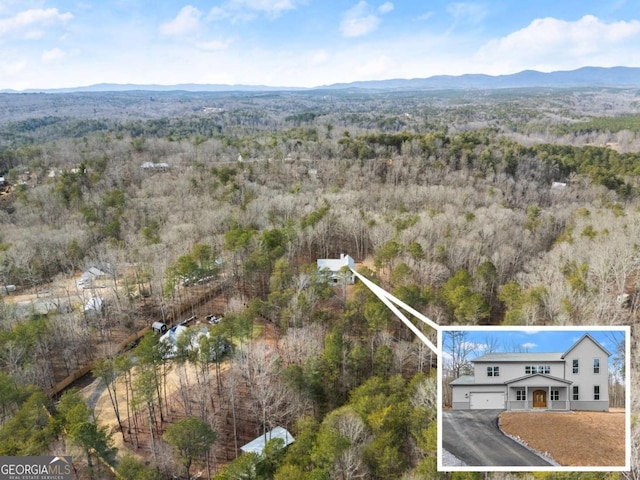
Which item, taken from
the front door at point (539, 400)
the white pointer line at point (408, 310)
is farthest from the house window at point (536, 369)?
the white pointer line at point (408, 310)

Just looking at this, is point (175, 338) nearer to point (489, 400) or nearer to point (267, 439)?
point (267, 439)

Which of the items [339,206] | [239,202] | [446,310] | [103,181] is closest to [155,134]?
[103,181]

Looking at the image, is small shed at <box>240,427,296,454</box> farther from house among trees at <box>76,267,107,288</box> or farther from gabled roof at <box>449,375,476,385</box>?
house among trees at <box>76,267,107,288</box>

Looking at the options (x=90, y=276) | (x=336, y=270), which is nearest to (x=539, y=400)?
(x=336, y=270)

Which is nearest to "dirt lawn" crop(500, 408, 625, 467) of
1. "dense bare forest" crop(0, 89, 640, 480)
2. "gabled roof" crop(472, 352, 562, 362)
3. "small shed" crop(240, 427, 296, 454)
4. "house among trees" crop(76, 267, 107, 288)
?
"gabled roof" crop(472, 352, 562, 362)

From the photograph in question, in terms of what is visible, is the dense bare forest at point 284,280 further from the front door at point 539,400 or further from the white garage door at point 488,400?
the front door at point 539,400

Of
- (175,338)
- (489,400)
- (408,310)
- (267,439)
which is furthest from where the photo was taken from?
(175,338)

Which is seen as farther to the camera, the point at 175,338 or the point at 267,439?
the point at 175,338
